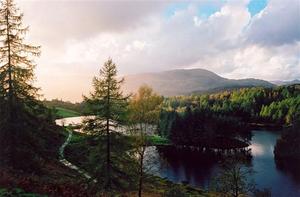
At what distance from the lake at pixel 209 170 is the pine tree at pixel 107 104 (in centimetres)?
2168

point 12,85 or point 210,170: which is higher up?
point 12,85

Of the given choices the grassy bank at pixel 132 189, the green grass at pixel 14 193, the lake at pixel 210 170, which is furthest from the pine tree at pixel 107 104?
the green grass at pixel 14 193

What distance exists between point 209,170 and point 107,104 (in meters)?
57.2

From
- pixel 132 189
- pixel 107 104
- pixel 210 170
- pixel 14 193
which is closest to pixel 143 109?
pixel 107 104

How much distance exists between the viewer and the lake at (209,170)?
74.9m

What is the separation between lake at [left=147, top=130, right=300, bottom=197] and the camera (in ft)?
246

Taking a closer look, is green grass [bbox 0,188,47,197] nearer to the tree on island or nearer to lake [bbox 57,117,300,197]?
the tree on island

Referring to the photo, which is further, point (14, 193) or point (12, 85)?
point (12, 85)

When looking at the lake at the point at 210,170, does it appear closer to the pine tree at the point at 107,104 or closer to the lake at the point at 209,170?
the lake at the point at 209,170

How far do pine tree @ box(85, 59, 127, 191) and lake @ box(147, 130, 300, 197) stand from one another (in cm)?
2168

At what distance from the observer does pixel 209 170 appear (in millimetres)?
90688

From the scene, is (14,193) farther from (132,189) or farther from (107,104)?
(132,189)

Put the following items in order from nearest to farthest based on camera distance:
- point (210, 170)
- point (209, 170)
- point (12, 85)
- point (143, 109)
→ 1. point (12, 85)
2. point (143, 109)
3. point (210, 170)
4. point (209, 170)

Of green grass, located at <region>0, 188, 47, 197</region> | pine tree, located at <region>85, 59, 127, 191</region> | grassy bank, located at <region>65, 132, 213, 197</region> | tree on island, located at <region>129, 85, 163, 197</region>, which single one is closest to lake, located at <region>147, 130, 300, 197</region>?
grassy bank, located at <region>65, 132, 213, 197</region>
